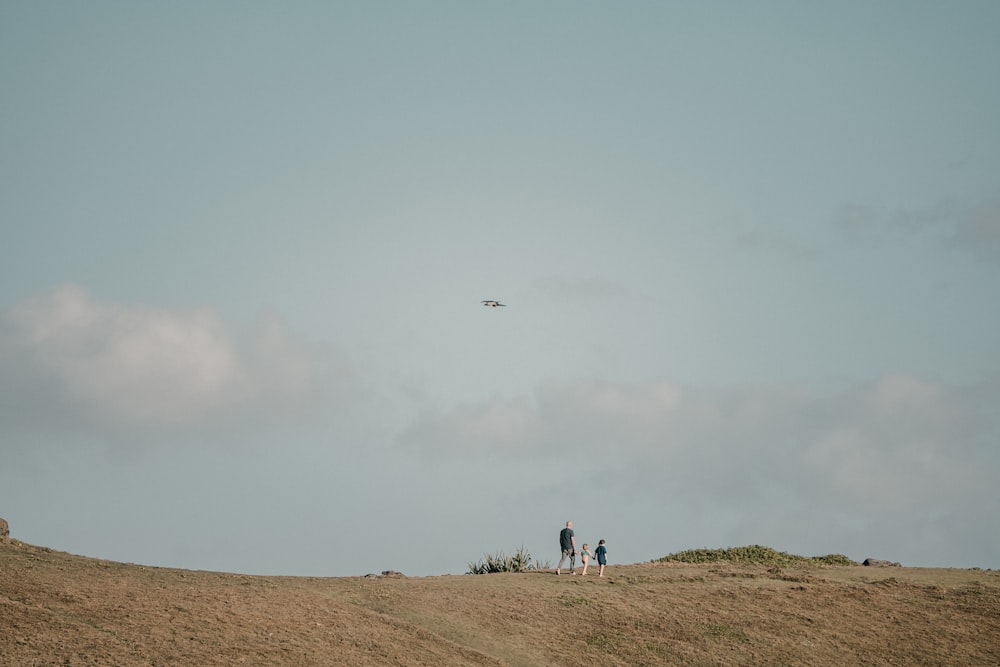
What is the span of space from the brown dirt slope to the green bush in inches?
264

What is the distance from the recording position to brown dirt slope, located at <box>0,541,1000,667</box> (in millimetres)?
34844

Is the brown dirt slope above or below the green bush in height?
below

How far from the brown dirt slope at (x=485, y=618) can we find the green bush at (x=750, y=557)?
6.69 metres

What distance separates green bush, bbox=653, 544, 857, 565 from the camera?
6069 cm

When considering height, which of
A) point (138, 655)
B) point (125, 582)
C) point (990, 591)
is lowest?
point (138, 655)

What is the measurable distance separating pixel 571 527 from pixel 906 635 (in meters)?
15.1

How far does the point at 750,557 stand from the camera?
62000 millimetres

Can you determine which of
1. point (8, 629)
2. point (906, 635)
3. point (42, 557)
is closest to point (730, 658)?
point (906, 635)

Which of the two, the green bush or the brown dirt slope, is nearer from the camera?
the brown dirt slope

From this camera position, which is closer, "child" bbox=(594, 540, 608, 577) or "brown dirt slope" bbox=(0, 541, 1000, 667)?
"brown dirt slope" bbox=(0, 541, 1000, 667)

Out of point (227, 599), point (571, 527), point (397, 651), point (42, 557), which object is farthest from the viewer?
point (571, 527)

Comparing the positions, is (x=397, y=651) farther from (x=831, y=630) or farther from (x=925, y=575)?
(x=925, y=575)

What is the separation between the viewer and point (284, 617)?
38.6 metres

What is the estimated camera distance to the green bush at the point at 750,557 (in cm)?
6069
